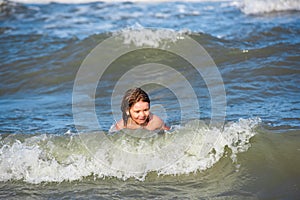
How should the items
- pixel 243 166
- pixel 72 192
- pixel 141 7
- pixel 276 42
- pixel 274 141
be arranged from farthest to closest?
pixel 141 7 → pixel 276 42 → pixel 274 141 → pixel 243 166 → pixel 72 192

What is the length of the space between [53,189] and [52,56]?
5.19m

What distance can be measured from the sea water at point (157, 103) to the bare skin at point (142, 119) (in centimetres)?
10

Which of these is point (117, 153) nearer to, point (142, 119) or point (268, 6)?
point (142, 119)

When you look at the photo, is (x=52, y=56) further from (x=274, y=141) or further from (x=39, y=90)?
(x=274, y=141)

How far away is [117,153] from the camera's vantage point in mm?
5375

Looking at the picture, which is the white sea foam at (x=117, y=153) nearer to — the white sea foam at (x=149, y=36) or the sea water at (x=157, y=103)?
the sea water at (x=157, y=103)

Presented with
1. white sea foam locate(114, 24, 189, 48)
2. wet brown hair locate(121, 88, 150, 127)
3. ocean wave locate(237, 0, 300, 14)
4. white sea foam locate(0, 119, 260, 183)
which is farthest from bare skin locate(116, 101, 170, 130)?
ocean wave locate(237, 0, 300, 14)

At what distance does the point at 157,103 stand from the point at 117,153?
1914 mm

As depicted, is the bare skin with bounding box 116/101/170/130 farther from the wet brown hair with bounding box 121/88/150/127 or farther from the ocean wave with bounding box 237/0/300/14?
the ocean wave with bounding box 237/0/300/14

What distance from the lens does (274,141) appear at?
18.0 ft

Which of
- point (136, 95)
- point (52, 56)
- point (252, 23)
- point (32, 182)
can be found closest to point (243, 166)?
point (136, 95)

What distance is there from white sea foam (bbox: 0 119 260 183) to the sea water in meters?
0.01

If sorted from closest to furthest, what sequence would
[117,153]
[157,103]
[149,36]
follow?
1. [117,153]
2. [157,103]
3. [149,36]

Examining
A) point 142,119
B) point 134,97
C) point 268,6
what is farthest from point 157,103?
point 268,6
